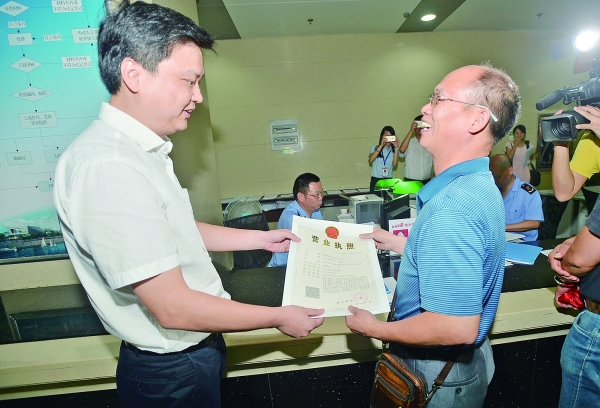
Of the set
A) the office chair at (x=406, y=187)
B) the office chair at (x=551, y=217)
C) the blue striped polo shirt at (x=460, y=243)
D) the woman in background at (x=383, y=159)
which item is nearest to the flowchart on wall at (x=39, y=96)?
the blue striped polo shirt at (x=460, y=243)

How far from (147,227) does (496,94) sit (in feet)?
3.07

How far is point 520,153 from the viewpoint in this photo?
5.34m

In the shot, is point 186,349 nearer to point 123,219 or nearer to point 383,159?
point 123,219

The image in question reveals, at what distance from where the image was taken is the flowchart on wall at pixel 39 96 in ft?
4.50

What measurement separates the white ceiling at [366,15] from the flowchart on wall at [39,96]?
2.84 metres

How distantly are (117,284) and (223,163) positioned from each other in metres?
5.15

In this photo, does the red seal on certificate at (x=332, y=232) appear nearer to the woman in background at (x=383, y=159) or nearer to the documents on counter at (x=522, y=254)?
the documents on counter at (x=522, y=254)

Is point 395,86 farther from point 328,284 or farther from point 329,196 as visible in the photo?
point 328,284

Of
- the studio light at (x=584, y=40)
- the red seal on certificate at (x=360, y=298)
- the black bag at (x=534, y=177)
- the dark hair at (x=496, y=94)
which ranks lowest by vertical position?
the black bag at (x=534, y=177)

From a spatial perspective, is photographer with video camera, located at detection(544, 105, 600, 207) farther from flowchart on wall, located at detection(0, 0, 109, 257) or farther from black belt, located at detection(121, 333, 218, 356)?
flowchart on wall, located at detection(0, 0, 109, 257)

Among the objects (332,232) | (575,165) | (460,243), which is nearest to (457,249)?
(460,243)

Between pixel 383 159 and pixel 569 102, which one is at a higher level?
pixel 569 102

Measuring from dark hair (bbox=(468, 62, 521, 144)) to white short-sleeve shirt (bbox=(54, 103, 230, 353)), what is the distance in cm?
86

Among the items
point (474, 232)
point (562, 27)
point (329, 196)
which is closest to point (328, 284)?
point (474, 232)
